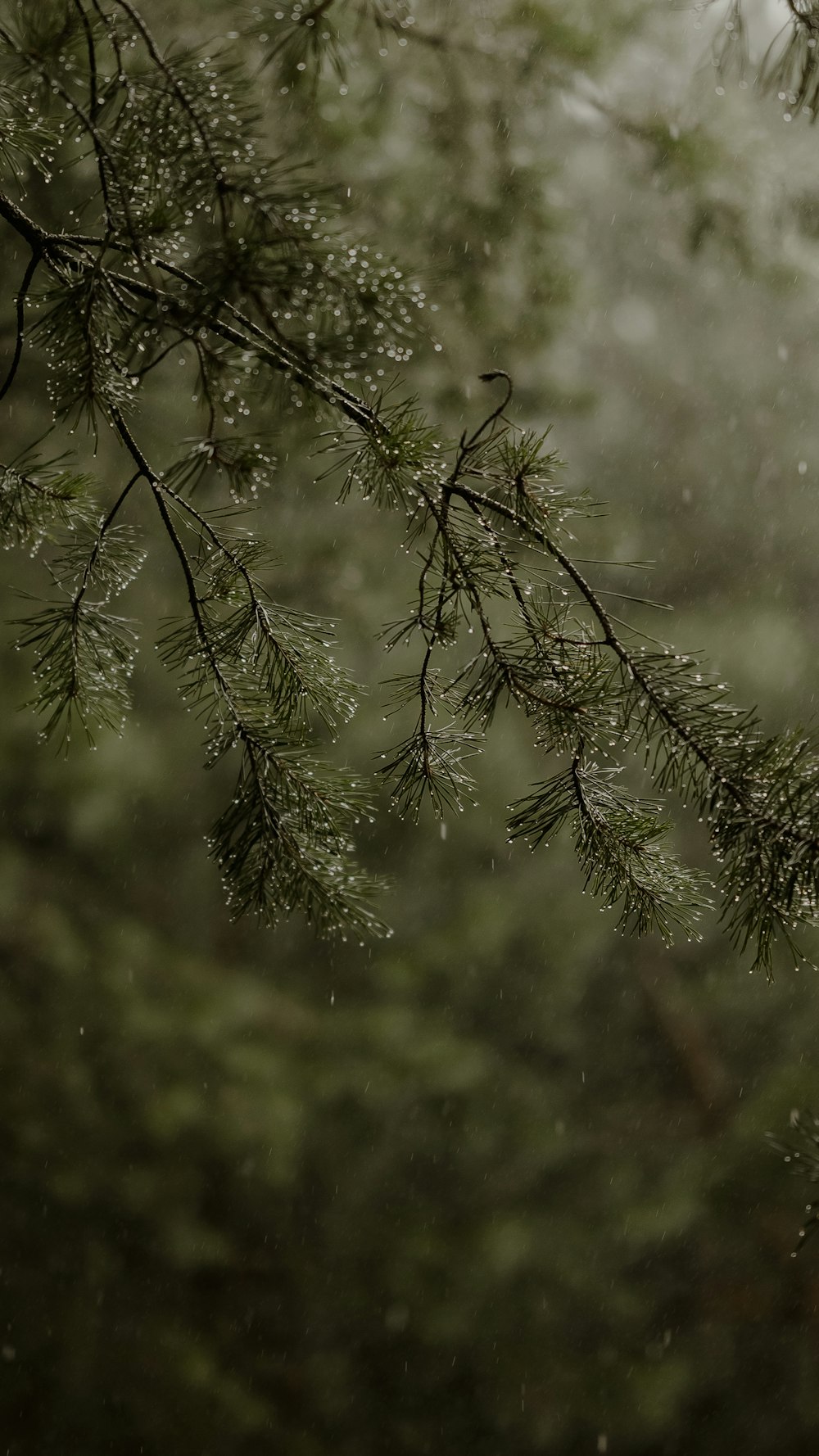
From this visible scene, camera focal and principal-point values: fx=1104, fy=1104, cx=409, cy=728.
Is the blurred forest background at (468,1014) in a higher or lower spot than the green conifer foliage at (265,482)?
higher

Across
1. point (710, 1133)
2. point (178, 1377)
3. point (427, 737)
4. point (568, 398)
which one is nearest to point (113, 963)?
point (178, 1377)

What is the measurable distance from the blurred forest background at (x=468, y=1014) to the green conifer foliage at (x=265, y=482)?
4.54 ft

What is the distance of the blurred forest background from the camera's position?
2.02 metres

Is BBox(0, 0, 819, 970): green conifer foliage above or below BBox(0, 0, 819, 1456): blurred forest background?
below

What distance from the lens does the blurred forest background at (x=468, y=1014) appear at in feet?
6.61

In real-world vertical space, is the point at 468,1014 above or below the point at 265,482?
above

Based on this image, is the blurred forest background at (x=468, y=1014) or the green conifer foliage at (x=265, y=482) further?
the blurred forest background at (x=468, y=1014)

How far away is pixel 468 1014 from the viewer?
217cm

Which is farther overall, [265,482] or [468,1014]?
[468,1014]

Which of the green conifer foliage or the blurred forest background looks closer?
the green conifer foliage

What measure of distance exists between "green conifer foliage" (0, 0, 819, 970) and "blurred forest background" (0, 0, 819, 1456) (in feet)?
4.54

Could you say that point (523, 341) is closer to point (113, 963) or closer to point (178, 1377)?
point (113, 963)

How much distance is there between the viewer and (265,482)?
54 cm

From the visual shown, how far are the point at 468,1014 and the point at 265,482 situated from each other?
1.78 m
